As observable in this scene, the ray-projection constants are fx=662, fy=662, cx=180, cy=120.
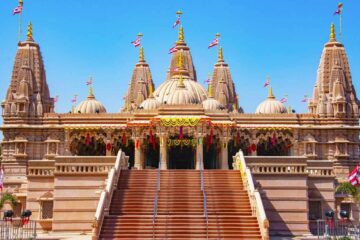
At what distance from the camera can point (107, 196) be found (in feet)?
113

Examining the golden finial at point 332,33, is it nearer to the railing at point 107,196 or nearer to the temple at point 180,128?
the temple at point 180,128

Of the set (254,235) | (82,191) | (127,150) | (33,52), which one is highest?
(33,52)

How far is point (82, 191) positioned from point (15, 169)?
24802 mm

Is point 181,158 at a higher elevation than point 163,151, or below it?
higher

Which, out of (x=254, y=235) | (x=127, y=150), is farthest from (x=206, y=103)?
(x=254, y=235)

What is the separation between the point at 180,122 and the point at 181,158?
882 centimetres

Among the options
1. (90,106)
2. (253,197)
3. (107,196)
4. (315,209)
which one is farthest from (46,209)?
(90,106)

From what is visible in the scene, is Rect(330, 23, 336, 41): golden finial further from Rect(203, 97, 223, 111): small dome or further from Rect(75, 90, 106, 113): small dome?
Rect(75, 90, 106, 113): small dome

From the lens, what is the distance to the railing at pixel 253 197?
31219mm

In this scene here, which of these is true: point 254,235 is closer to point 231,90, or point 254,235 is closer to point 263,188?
point 263,188

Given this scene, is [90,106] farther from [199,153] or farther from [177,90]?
[199,153]

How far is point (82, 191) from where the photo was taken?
3838cm

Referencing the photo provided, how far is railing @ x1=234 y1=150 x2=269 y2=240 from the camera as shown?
3122cm

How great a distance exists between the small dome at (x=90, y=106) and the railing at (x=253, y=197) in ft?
112
